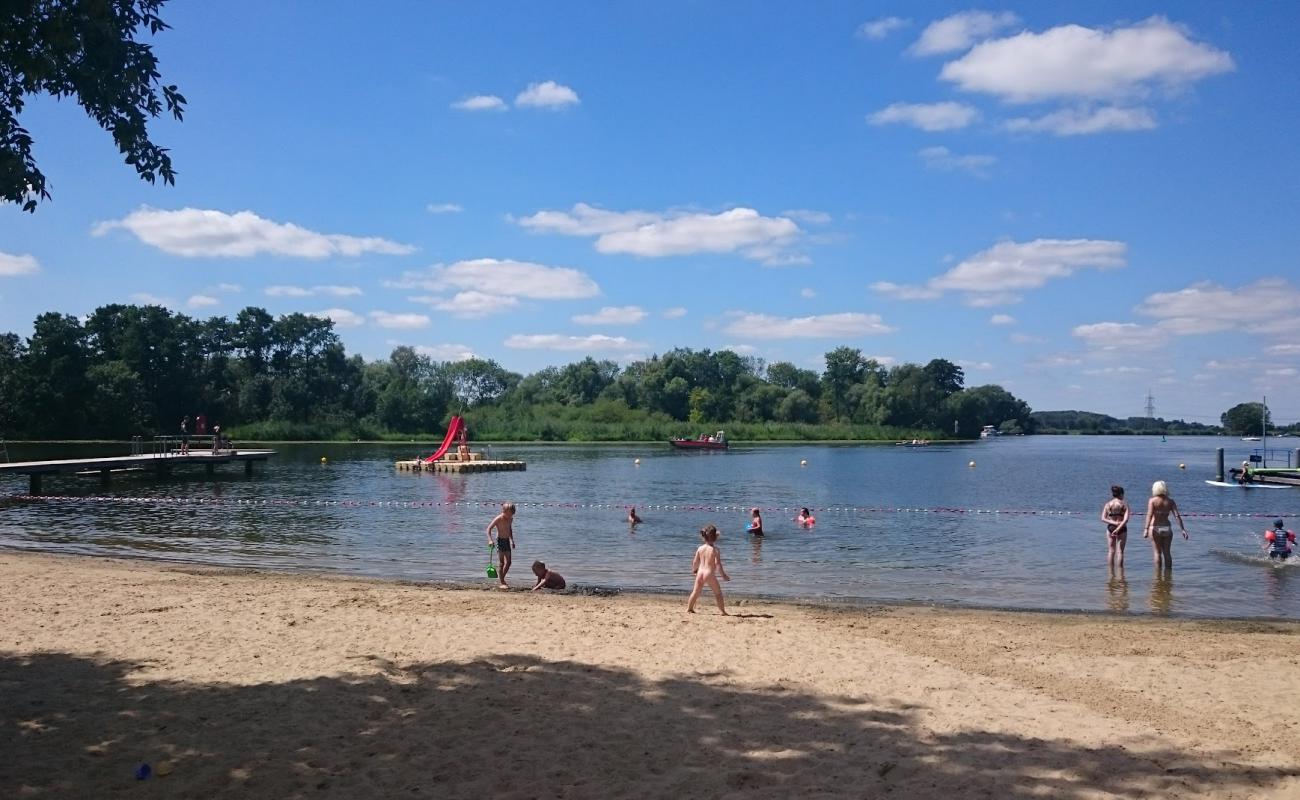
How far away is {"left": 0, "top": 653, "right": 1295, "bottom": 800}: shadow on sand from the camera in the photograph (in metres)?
5.89

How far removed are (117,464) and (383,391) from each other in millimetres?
62937

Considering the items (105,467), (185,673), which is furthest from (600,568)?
(105,467)

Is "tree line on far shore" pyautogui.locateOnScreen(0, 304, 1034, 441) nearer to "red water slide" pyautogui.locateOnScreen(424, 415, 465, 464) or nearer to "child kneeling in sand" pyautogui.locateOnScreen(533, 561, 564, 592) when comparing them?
"red water slide" pyautogui.locateOnScreen(424, 415, 465, 464)

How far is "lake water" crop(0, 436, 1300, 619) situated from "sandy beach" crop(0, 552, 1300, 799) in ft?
13.6

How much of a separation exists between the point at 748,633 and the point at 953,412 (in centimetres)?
13360

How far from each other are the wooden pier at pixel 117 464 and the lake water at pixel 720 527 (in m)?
0.83

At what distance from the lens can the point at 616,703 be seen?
7.72m

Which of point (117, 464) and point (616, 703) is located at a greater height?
point (117, 464)

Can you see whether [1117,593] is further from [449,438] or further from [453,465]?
[449,438]

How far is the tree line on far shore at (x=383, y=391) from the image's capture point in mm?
78188

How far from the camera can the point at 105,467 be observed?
36.8 m

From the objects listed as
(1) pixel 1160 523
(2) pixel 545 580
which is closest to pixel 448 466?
(2) pixel 545 580

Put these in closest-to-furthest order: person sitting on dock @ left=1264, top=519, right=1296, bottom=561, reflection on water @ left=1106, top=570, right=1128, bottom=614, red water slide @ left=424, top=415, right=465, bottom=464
Answer: 1. reflection on water @ left=1106, top=570, right=1128, bottom=614
2. person sitting on dock @ left=1264, top=519, right=1296, bottom=561
3. red water slide @ left=424, top=415, right=465, bottom=464

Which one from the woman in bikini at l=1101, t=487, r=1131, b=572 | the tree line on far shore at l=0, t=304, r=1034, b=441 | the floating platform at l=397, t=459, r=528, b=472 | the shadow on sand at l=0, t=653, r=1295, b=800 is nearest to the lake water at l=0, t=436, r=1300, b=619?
the woman in bikini at l=1101, t=487, r=1131, b=572
